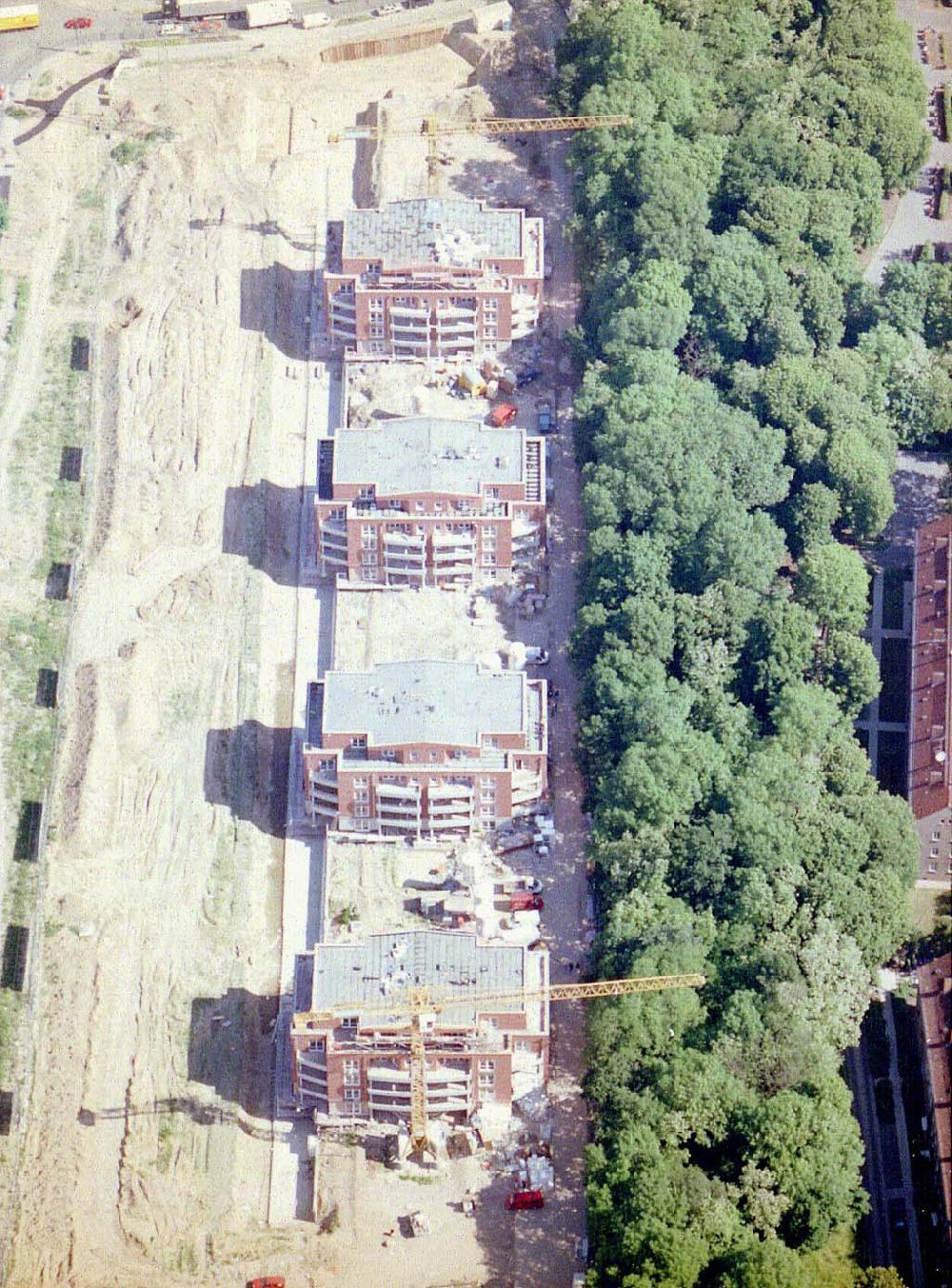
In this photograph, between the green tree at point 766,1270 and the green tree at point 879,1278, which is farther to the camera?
the green tree at point 879,1278

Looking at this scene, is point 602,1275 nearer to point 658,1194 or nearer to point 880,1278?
point 658,1194

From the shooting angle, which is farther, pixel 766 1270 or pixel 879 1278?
pixel 879 1278

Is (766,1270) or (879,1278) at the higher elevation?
(766,1270)

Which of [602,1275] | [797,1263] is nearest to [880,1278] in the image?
[797,1263]

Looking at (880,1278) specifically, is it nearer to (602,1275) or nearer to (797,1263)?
(797,1263)

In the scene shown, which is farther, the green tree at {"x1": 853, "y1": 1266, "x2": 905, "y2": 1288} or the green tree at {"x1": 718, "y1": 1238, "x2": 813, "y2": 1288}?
the green tree at {"x1": 853, "y1": 1266, "x2": 905, "y2": 1288}

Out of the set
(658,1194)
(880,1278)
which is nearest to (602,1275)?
(658,1194)

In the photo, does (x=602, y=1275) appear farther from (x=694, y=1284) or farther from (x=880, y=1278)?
(x=880, y=1278)
